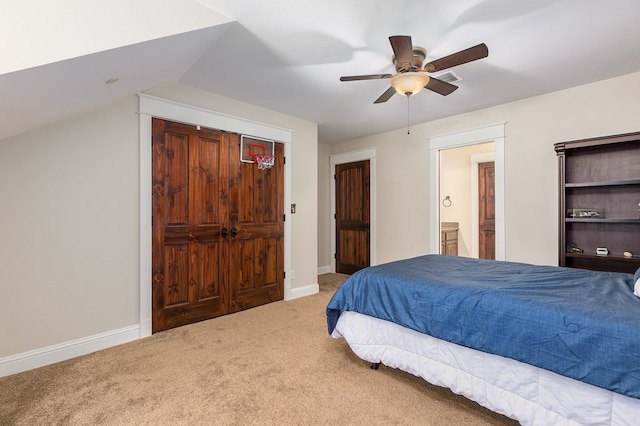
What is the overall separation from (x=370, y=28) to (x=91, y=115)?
2.41 metres

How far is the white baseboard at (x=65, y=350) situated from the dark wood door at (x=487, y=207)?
17.5 ft

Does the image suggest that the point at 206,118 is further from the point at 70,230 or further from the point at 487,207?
the point at 487,207

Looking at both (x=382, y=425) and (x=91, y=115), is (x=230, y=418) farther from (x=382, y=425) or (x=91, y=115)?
(x=91, y=115)

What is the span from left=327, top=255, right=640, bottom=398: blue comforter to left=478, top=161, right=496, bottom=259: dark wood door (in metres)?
3.12

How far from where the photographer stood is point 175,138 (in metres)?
3.04

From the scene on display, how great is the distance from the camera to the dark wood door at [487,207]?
5.25 m

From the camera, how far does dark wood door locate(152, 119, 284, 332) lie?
295cm

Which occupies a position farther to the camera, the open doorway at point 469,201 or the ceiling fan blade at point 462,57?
the open doorway at point 469,201

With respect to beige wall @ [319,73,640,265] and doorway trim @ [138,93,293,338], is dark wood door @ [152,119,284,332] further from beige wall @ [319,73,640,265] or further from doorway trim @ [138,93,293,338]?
beige wall @ [319,73,640,265]

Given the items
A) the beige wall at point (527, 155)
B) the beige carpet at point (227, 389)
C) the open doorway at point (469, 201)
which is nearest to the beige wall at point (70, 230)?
the beige carpet at point (227, 389)

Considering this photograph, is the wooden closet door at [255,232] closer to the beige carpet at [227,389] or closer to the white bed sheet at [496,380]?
the beige carpet at [227,389]

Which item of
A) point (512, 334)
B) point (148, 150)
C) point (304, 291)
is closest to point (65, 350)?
point (148, 150)

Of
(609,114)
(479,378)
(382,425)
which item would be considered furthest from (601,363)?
(609,114)

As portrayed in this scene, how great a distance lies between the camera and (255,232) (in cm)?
370
